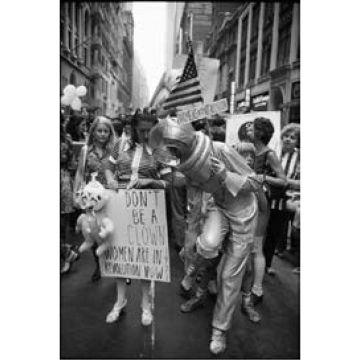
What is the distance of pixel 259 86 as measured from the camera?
226 cm

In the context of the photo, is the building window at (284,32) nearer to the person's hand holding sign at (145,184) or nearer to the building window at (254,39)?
the building window at (254,39)

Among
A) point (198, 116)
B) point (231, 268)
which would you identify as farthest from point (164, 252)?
point (198, 116)

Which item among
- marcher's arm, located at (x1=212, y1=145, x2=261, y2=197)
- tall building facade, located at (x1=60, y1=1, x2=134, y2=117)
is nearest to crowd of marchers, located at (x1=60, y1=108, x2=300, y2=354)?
marcher's arm, located at (x1=212, y1=145, x2=261, y2=197)

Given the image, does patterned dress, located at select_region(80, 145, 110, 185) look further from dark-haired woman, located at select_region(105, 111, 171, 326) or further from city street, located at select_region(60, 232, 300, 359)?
city street, located at select_region(60, 232, 300, 359)

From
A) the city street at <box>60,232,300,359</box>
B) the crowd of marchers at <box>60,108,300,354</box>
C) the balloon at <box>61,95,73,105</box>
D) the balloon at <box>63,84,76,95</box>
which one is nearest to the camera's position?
the crowd of marchers at <box>60,108,300,354</box>

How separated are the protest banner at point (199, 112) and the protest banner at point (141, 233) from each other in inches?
17.6

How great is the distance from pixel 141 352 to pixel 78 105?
6.00 feet

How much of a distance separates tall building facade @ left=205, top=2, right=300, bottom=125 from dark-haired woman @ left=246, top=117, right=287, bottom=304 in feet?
0.70

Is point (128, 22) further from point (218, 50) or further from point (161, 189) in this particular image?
point (161, 189)

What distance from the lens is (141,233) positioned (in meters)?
1.84

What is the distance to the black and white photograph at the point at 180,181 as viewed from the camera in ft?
5.73

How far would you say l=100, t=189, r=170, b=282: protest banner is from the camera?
1792mm

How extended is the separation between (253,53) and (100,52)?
116cm

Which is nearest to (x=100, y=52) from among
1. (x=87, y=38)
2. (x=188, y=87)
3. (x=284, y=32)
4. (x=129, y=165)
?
(x=87, y=38)
